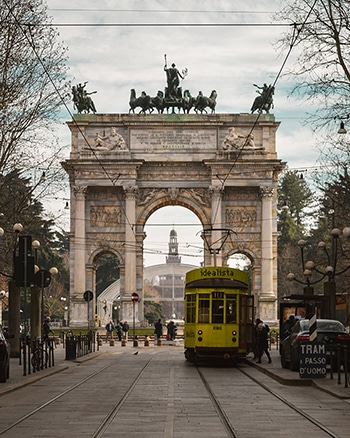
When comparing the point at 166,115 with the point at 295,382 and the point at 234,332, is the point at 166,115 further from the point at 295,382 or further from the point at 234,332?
the point at 295,382

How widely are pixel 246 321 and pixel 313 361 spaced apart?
8825 millimetres

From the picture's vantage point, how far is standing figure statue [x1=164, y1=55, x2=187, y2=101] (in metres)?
70.0

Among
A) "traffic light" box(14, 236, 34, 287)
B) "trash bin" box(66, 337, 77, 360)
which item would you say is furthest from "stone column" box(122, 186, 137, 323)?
"traffic light" box(14, 236, 34, 287)

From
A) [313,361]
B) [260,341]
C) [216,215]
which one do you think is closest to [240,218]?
[216,215]

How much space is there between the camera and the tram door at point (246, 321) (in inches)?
1219

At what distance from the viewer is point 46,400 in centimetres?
1844

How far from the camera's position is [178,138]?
227ft

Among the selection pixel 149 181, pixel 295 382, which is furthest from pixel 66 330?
pixel 295 382

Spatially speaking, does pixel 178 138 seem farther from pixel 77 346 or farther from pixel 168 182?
pixel 77 346

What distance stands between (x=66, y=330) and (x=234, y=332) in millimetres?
37221

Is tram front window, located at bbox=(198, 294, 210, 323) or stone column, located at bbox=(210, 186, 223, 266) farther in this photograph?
stone column, located at bbox=(210, 186, 223, 266)

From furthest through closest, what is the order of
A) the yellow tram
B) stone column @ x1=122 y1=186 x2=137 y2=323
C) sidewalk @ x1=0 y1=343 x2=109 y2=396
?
stone column @ x1=122 y1=186 x2=137 y2=323, the yellow tram, sidewalk @ x1=0 y1=343 x2=109 y2=396

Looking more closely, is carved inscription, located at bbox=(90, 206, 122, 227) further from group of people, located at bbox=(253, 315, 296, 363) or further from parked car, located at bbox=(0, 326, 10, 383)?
parked car, located at bbox=(0, 326, 10, 383)

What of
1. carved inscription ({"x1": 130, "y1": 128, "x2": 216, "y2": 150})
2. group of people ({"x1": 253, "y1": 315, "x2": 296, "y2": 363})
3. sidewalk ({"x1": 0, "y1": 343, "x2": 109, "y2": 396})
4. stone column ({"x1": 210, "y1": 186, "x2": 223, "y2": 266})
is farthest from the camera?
carved inscription ({"x1": 130, "y1": 128, "x2": 216, "y2": 150})
